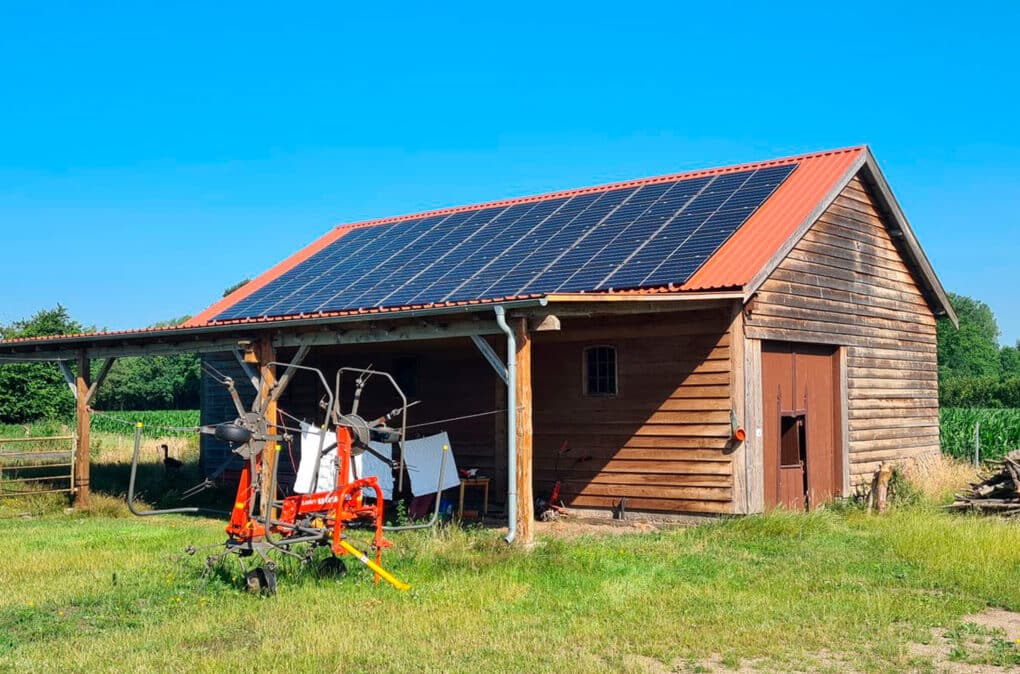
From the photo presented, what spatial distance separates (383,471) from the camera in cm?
1655

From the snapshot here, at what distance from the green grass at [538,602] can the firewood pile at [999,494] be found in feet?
3.95

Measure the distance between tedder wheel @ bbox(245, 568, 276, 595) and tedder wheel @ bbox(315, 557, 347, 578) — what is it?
668mm

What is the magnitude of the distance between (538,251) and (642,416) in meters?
3.31

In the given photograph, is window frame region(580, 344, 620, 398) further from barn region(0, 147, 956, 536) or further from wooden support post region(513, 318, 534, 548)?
wooden support post region(513, 318, 534, 548)

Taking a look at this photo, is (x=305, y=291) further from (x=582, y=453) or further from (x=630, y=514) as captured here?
(x=630, y=514)

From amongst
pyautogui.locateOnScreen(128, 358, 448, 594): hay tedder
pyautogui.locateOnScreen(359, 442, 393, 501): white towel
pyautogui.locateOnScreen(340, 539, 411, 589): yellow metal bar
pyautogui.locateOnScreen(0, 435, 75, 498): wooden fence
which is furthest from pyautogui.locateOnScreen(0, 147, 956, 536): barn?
pyautogui.locateOnScreen(340, 539, 411, 589): yellow metal bar

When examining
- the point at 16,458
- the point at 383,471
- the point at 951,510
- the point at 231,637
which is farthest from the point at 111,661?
the point at 16,458

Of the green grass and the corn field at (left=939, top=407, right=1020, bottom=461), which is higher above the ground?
the corn field at (left=939, top=407, right=1020, bottom=461)

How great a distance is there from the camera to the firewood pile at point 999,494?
1471 cm

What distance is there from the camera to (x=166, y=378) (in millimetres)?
71062

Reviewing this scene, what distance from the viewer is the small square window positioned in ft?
53.1

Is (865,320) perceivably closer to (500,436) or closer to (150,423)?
(500,436)

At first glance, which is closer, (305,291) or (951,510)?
(951,510)

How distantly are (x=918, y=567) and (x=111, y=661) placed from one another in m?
8.10
